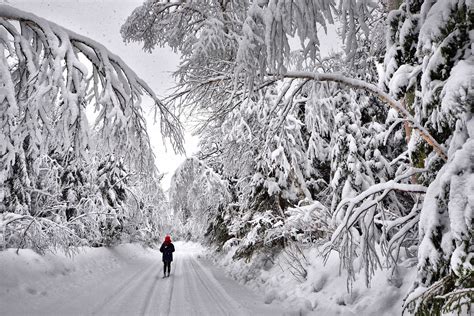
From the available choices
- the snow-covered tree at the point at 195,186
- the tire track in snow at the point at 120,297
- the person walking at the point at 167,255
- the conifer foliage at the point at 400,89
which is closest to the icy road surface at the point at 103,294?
the tire track in snow at the point at 120,297

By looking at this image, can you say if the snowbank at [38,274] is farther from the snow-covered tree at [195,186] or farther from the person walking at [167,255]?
the snow-covered tree at [195,186]

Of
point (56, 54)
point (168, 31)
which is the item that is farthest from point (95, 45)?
point (168, 31)

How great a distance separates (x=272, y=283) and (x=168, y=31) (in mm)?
7546

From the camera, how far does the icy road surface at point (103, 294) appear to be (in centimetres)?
721

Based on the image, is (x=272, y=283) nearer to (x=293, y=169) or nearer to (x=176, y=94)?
(x=293, y=169)

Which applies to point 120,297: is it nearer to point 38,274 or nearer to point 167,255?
point 38,274

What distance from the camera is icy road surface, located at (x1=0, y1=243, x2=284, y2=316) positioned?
7211 mm

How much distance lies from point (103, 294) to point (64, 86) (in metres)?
7.52

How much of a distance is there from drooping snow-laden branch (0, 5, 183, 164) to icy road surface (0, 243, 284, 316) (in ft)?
15.4

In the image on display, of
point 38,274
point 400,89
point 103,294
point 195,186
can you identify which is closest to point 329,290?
point 400,89

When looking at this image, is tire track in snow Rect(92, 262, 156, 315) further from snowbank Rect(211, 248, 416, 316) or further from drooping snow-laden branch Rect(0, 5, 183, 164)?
drooping snow-laden branch Rect(0, 5, 183, 164)

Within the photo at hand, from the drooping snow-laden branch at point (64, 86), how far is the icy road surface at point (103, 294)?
15.4 ft

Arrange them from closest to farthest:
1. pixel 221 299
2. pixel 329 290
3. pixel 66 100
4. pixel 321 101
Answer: pixel 66 100 < pixel 321 101 < pixel 329 290 < pixel 221 299

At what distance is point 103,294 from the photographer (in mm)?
9062
